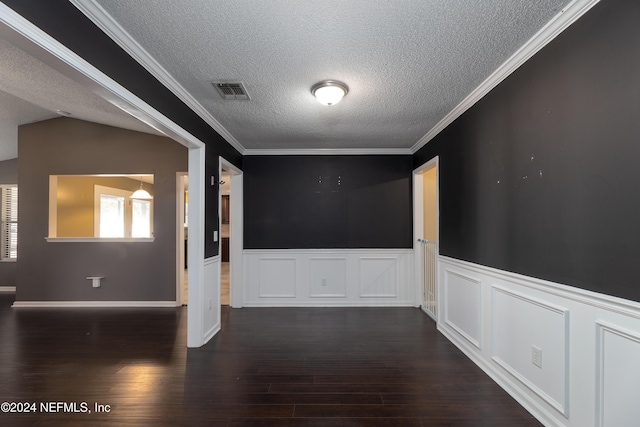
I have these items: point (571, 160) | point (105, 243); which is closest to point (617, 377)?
point (571, 160)

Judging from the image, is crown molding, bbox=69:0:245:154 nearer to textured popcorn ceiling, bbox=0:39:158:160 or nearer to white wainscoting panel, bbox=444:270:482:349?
textured popcorn ceiling, bbox=0:39:158:160

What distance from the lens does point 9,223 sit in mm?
5973

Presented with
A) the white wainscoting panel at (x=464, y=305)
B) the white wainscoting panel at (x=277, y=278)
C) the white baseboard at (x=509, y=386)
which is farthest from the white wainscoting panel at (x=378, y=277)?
the white baseboard at (x=509, y=386)

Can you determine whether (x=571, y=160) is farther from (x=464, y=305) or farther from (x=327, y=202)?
(x=327, y=202)

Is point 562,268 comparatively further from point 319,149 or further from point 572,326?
point 319,149

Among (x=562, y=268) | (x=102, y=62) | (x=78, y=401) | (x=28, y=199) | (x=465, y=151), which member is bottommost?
(x=78, y=401)

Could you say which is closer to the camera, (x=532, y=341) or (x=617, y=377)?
(x=617, y=377)

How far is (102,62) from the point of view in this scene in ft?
5.76

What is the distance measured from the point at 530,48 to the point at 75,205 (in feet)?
22.9

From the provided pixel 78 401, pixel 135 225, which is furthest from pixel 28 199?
pixel 78 401

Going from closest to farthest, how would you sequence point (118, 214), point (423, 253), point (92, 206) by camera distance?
point (423, 253), point (92, 206), point (118, 214)

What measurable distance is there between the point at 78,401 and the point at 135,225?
257 inches

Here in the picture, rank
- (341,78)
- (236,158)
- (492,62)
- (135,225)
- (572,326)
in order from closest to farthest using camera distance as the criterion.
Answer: (572,326) < (492,62) < (341,78) < (236,158) < (135,225)

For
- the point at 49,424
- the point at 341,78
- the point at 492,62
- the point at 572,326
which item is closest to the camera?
the point at 572,326
